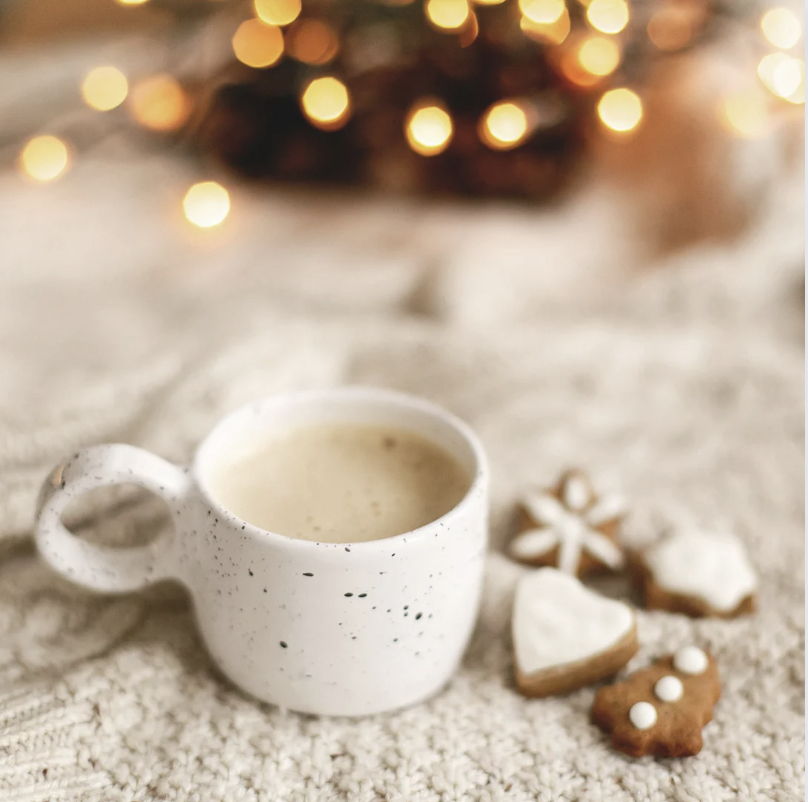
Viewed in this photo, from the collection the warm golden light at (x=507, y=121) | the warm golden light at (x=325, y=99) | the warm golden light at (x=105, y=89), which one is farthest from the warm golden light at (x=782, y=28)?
the warm golden light at (x=105, y=89)

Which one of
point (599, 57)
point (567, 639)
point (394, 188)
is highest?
point (599, 57)

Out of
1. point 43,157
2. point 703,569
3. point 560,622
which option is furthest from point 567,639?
point 43,157

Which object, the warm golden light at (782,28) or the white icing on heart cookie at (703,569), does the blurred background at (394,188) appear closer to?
the warm golden light at (782,28)

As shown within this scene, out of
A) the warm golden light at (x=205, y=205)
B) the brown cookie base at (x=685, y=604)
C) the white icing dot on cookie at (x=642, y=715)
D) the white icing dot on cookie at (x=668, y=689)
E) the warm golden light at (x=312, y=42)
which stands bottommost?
the warm golden light at (x=205, y=205)

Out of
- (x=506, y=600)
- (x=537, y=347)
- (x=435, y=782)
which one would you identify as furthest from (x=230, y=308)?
(x=435, y=782)

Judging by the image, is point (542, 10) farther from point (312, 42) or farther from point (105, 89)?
point (105, 89)

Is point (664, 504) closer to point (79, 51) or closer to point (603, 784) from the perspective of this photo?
point (603, 784)
